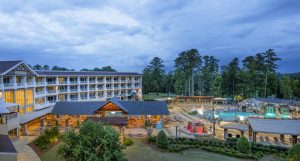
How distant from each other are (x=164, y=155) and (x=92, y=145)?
9752 millimetres

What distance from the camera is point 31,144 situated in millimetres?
26297

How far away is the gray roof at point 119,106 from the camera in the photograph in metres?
36.2

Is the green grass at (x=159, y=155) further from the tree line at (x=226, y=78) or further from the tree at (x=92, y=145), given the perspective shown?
the tree line at (x=226, y=78)

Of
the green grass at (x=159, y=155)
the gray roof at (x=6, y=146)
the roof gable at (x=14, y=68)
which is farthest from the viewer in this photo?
the roof gable at (x=14, y=68)

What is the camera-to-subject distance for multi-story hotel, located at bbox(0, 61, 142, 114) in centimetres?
3678

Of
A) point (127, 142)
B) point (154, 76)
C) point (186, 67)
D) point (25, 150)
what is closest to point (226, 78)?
point (186, 67)

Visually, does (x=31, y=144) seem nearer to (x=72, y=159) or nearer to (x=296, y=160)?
(x=72, y=159)

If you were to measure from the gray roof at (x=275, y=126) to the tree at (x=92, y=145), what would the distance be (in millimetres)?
18316

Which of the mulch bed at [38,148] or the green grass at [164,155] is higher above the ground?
the mulch bed at [38,148]

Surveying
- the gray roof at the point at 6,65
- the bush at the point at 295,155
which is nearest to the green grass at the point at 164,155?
the bush at the point at 295,155

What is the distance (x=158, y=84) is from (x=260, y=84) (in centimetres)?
3921

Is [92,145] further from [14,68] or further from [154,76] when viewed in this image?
[154,76]

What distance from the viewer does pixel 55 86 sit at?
5319 cm

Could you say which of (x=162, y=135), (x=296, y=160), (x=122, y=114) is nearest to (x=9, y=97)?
(x=122, y=114)
